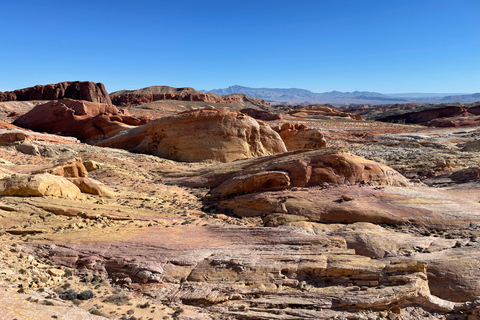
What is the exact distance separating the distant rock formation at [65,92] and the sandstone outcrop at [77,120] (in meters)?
33.3

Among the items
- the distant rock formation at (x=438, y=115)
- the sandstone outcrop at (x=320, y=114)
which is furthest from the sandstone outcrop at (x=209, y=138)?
the sandstone outcrop at (x=320, y=114)

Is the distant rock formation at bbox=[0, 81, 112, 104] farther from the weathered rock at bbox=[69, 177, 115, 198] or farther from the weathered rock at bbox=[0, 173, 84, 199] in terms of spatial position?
the weathered rock at bbox=[0, 173, 84, 199]

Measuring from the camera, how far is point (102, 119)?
117 feet

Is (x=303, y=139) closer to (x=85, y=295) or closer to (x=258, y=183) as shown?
(x=258, y=183)

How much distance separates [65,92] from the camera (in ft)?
256

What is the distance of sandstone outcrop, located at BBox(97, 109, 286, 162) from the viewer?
2455 cm

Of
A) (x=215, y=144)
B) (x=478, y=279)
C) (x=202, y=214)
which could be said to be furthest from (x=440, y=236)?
(x=215, y=144)

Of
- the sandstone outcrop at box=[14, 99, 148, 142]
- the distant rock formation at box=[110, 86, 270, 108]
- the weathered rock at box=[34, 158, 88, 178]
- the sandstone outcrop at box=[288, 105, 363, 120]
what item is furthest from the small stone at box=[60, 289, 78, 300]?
the distant rock formation at box=[110, 86, 270, 108]

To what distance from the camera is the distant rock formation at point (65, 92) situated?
72.7m

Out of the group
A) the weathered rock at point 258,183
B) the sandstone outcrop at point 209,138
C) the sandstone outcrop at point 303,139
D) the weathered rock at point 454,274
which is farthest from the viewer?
the sandstone outcrop at point 303,139

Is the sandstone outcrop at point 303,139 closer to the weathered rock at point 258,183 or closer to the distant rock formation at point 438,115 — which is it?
the weathered rock at point 258,183

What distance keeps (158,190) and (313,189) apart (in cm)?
737

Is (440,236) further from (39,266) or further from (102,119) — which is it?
(102,119)

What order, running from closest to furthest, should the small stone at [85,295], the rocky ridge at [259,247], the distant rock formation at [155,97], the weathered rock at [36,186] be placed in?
the small stone at [85,295] < the rocky ridge at [259,247] < the weathered rock at [36,186] < the distant rock formation at [155,97]
